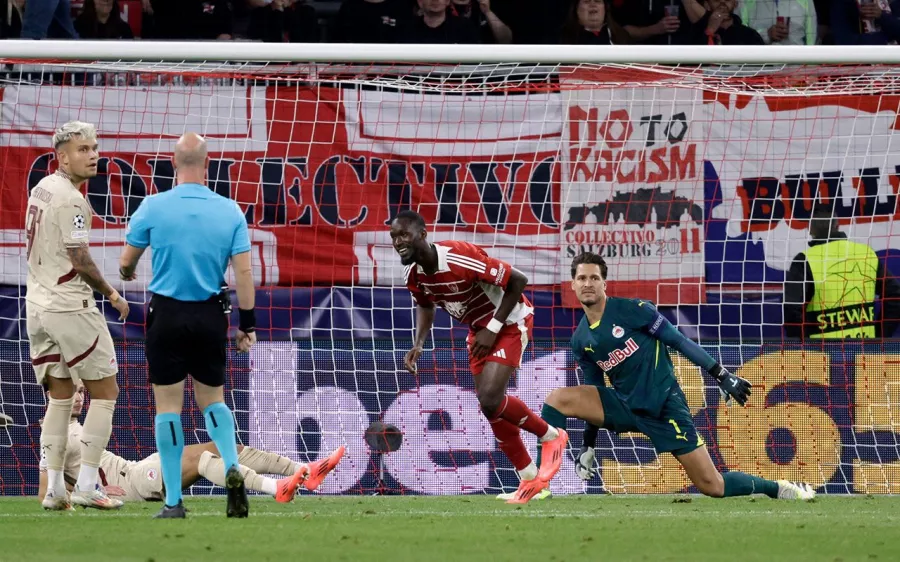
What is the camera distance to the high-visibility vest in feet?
36.6

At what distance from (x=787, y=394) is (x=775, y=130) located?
2.11m

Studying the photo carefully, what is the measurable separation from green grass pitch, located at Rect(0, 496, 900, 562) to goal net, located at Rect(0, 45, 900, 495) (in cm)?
219

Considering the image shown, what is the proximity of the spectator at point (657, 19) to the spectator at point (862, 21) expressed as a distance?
1310 mm

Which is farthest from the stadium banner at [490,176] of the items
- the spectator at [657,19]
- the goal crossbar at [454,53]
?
the spectator at [657,19]

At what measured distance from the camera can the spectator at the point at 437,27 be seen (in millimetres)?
13039

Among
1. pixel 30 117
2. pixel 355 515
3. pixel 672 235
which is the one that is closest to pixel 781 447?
pixel 672 235

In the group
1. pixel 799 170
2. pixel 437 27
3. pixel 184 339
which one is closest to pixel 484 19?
pixel 437 27

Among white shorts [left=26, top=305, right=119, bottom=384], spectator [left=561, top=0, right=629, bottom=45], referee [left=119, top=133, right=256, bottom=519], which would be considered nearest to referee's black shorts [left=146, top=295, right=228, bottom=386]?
referee [left=119, top=133, right=256, bottom=519]

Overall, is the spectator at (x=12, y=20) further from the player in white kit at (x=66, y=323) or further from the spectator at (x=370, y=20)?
the player in white kit at (x=66, y=323)

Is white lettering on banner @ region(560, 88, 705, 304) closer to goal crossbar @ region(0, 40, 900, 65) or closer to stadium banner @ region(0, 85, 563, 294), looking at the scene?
stadium banner @ region(0, 85, 563, 294)

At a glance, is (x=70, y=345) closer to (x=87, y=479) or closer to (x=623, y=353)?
(x=87, y=479)

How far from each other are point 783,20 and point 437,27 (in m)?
3.35

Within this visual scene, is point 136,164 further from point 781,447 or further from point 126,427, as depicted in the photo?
point 781,447

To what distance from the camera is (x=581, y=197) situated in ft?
36.8
